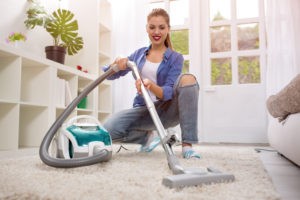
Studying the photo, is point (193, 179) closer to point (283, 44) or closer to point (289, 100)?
point (289, 100)

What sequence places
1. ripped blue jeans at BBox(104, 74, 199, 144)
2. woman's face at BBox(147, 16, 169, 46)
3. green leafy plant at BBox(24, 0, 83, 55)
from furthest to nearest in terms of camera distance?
green leafy plant at BBox(24, 0, 83, 55), woman's face at BBox(147, 16, 169, 46), ripped blue jeans at BBox(104, 74, 199, 144)

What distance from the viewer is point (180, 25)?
3.11m

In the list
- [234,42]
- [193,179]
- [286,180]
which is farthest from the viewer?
[234,42]

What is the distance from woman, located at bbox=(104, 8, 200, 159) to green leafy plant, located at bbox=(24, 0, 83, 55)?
2.73 feet

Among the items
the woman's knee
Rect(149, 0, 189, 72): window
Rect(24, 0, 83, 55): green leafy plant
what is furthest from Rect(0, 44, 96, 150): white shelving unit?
Rect(149, 0, 189, 72): window

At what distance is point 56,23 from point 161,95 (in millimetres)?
1250

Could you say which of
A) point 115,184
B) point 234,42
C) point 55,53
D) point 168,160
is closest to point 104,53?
point 55,53

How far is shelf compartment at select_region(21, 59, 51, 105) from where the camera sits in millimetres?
2072

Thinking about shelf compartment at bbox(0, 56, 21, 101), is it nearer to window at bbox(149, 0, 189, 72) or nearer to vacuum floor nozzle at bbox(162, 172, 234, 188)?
vacuum floor nozzle at bbox(162, 172, 234, 188)

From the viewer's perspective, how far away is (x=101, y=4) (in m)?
3.10

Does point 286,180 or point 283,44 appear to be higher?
point 283,44

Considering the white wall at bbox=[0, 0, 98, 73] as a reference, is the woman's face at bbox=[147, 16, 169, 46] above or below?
below

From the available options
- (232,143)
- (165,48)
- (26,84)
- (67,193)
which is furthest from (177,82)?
(232,143)

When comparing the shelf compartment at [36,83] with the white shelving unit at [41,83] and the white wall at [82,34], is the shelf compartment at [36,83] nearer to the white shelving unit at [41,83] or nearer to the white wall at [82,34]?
the white shelving unit at [41,83]
